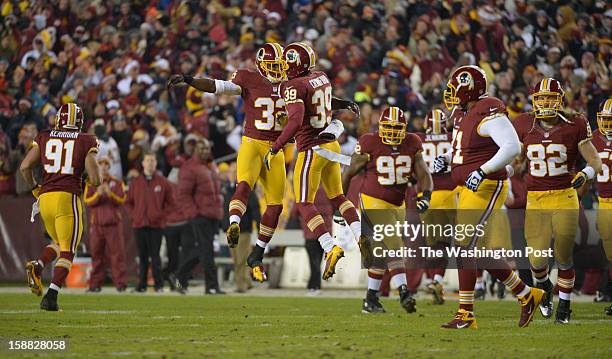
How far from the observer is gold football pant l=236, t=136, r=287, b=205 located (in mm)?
11219

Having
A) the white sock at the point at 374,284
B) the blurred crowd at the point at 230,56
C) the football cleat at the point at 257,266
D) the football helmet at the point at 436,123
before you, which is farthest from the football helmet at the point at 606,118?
the blurred crowd at the point at 230,56

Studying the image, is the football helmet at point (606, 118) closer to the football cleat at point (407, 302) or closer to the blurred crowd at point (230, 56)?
the football cleat at point (407, 302)

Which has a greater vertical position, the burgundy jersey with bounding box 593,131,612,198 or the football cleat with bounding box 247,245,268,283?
the burgundy jersey with bounding box 593,131,612,198

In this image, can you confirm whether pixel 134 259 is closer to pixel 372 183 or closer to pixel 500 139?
pixel 372 183

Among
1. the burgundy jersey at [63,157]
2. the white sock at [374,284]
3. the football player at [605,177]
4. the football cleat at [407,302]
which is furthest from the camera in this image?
the white sock at [374,284]

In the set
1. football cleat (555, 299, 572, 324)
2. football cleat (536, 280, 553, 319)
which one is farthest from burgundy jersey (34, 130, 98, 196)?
football cleat (555, 299, 572, 324)

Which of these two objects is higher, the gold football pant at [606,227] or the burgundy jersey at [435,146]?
the burgundy jersey at [435,146]

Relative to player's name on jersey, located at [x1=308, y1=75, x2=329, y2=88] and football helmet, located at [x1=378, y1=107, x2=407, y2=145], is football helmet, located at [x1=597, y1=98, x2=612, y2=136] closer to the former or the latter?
football helmet, located at [x1=378, y1=107, x2=407, y2=145]

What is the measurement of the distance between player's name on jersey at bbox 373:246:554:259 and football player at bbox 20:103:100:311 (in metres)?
3.28

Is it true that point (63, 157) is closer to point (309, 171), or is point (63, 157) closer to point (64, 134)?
point (64, 134)

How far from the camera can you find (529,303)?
9.59 meters

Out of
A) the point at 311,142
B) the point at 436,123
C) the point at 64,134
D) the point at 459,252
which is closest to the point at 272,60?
the point at 311,142

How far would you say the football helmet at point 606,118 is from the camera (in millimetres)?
12016

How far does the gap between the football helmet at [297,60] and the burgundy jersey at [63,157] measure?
257cm
